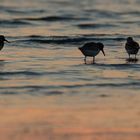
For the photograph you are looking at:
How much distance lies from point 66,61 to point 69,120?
8141 mm

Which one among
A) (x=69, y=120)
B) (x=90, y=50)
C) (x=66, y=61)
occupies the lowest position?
(x=69, y=120)

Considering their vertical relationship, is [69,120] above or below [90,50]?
below

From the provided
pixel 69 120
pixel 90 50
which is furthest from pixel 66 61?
pixel 69 120

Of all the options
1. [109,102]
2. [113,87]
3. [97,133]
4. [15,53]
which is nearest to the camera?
[97,133]

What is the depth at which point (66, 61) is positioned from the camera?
21.6 metres

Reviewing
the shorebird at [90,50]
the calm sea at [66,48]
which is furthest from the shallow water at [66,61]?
the shorebird at [90,50]

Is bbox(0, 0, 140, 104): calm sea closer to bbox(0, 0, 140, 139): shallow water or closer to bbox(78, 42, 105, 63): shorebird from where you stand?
bbox(0, 0, 140, 139): shallow water

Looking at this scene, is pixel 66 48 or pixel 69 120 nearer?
pixel 69 120

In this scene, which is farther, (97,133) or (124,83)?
(124,83)

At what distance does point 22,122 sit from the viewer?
1334cm

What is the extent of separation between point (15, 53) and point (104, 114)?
32.7 feet

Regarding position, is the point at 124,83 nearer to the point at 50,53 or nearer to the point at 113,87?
the point at 113,87

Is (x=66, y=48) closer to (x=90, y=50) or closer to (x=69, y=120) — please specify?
(x=90, y=50)

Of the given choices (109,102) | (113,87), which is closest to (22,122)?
(109,102)
